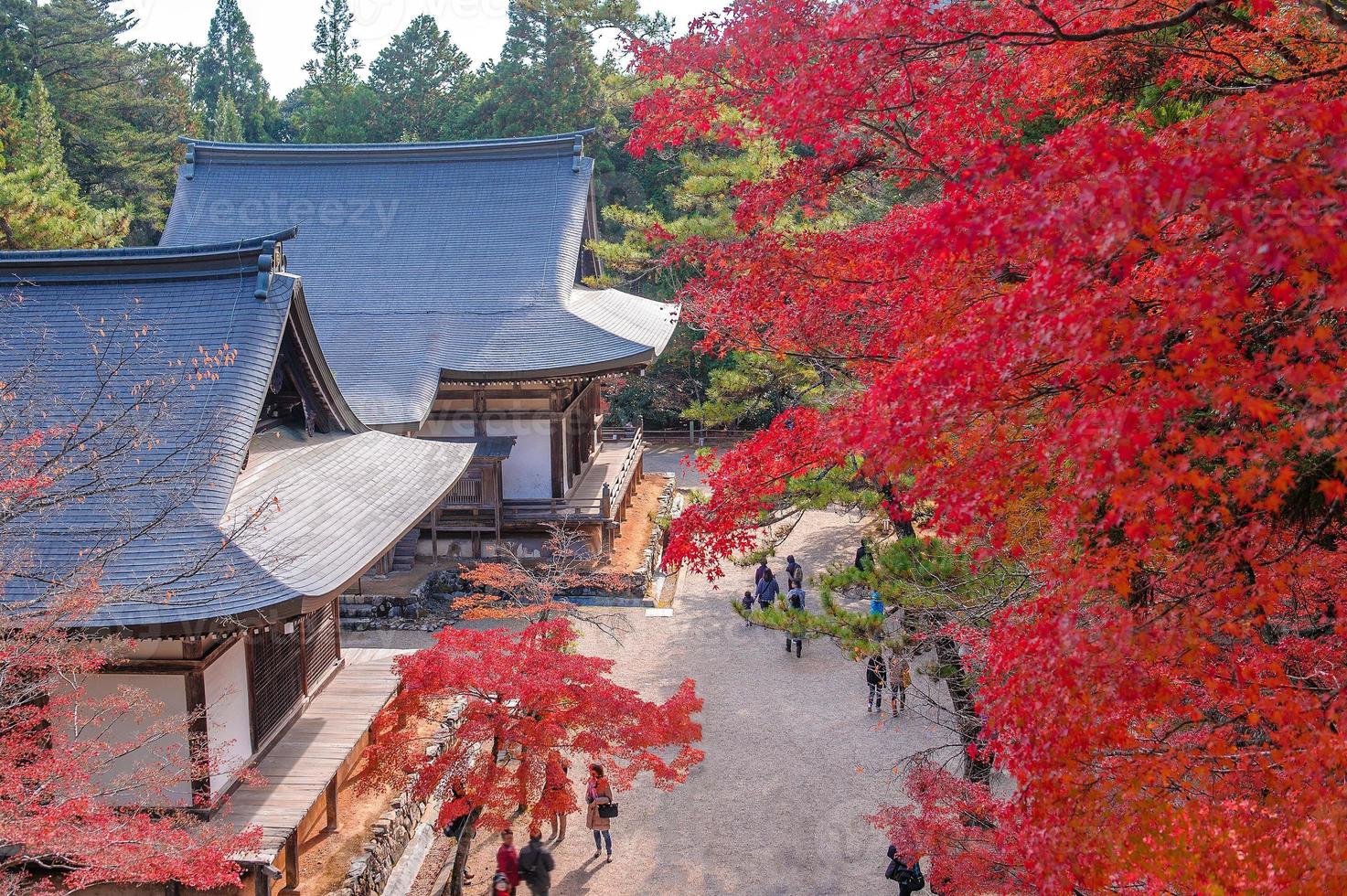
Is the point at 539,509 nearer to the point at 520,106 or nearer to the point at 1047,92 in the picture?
the point at 1047,92

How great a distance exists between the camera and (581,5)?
120ft

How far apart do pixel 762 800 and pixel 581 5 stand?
34.5 metres

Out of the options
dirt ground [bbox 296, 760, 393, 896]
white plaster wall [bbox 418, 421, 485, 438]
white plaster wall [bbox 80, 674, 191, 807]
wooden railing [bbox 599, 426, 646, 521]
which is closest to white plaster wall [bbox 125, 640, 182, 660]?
white plaster wall [bbox 80, 674, 191, 807]

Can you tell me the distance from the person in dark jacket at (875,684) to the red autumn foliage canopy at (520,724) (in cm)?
391

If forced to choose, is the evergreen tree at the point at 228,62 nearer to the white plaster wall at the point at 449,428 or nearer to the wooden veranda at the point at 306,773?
the white plaster wall at the point at 449,428

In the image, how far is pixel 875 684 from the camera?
12.0 m

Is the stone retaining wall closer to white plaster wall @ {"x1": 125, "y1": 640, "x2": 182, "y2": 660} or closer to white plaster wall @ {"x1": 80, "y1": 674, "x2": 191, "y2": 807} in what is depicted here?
white plaster wall @ {"x1": 80, "y1": 674, "x2": 191, "y2": 807}

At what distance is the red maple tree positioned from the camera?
25.7 ft

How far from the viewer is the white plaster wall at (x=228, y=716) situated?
24.5 ft

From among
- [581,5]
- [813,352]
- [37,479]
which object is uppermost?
[581,5]

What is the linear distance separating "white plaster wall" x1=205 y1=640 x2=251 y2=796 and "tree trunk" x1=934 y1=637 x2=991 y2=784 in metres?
6.22

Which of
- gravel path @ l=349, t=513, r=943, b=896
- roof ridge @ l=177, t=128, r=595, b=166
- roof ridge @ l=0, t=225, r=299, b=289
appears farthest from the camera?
roof ridge @ l=177, t=128, r=595, b=166

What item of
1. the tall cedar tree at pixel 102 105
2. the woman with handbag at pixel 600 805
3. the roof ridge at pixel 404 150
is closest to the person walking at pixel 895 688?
the woman with handbag at pixel 600 805

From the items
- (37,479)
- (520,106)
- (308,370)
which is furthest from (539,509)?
(520,106)
